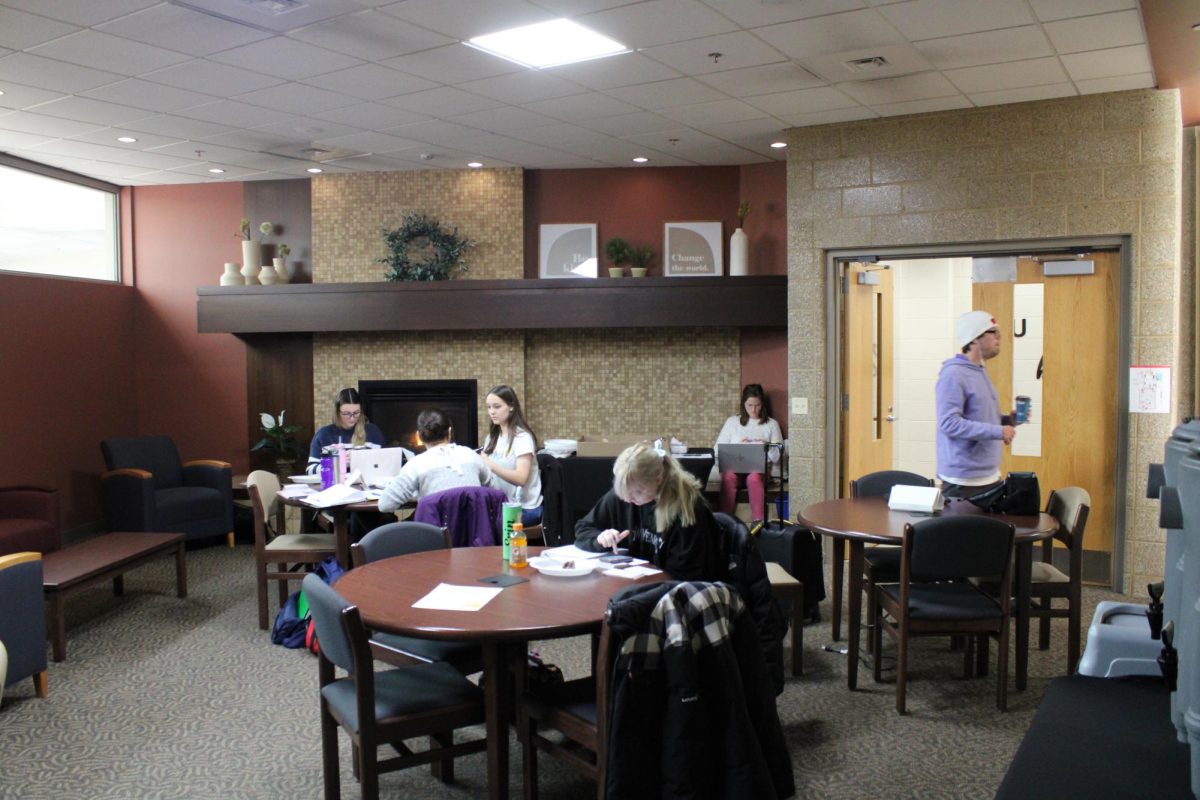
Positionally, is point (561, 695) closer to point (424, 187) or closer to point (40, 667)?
point (40, 667)

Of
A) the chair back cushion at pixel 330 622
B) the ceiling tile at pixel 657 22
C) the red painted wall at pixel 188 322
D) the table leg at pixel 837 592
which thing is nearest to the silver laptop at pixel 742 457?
the table leg at pixel 837 592

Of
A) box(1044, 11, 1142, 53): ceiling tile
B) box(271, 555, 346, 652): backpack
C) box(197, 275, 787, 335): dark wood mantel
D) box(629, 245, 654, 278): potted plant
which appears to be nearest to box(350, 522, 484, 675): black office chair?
box(271, 555, 346, 652): backpack

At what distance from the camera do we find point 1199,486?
3.42ft

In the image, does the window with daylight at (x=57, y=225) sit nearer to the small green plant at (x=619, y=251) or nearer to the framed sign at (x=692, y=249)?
the small green plant at (x=619, y=251)

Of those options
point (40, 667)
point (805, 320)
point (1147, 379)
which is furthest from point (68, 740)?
point (1147, 379)

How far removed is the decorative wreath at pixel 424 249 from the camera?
791cm

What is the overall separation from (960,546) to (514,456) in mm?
2445

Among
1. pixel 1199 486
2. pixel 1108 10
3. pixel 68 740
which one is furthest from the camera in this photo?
pixel 1108 10

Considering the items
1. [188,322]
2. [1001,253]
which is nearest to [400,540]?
[1001,253]

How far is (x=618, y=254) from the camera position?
7730 mm

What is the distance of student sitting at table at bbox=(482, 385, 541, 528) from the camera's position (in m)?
5.28

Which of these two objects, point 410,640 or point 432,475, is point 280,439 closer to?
point 432,475

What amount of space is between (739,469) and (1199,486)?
5.78 metres

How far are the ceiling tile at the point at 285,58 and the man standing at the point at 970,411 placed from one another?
11.0 ft
